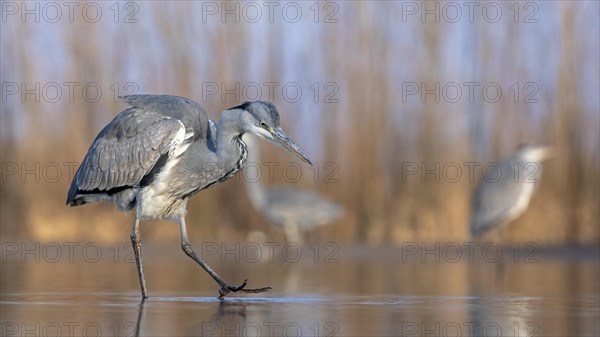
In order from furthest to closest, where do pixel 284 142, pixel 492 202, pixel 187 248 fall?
→ pixel 492 202
pixel 187 248
pixel 284 142

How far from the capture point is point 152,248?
551 inches

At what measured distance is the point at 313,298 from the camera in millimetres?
7676

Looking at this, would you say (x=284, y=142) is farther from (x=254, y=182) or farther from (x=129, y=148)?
(x=254, y=182)

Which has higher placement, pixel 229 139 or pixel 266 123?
pixel 266 123

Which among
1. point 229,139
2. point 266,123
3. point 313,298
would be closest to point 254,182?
point 229,139

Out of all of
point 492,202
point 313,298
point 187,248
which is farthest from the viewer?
point 492,202

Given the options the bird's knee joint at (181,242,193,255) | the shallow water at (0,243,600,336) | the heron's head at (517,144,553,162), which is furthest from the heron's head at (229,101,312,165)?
the heron's head at (517,144,553,162)

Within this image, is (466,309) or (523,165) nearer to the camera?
(466,309)

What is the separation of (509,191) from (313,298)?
22.5 ft

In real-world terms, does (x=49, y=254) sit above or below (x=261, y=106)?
Answer: below

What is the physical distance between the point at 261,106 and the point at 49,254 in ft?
19.6

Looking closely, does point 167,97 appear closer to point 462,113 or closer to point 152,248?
point 152,248

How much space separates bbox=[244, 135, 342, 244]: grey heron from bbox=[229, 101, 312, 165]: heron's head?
6.05m

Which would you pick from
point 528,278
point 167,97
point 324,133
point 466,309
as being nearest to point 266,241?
point 324,133
